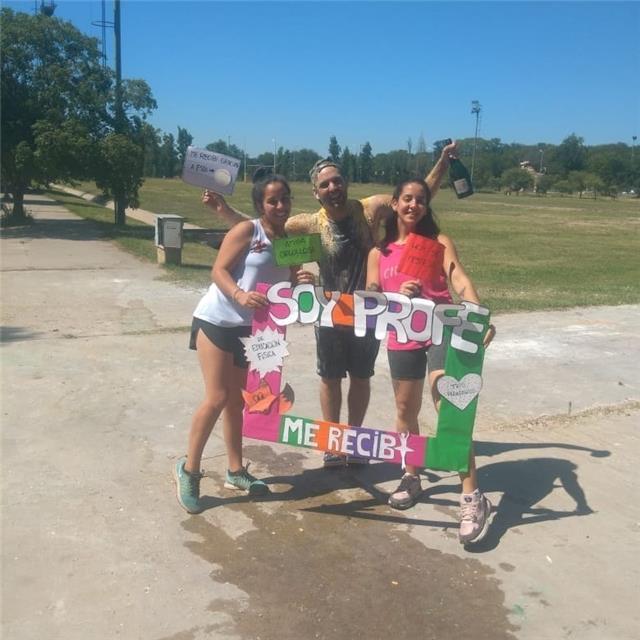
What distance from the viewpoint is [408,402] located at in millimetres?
3658

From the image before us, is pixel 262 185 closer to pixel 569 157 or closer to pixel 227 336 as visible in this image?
pixel 227 336

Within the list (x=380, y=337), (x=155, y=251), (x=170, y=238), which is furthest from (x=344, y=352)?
(x=155, y=251)

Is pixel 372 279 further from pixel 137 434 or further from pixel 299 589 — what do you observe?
pixel 137 434

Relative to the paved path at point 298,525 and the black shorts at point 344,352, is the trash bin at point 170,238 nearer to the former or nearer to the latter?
the paved path at point 298,525

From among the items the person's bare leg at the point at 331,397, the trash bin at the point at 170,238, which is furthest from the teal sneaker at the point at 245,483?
the trash bin at the point at 170,238

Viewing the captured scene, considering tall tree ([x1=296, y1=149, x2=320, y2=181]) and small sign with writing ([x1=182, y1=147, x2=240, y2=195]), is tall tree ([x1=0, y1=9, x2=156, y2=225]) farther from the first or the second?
small sign with writing ([x1=182, y1=147, x2=240, y2=195])

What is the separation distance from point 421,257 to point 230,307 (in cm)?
98

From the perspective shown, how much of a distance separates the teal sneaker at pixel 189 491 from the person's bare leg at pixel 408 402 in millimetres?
1088

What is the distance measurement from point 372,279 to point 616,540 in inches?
68.9

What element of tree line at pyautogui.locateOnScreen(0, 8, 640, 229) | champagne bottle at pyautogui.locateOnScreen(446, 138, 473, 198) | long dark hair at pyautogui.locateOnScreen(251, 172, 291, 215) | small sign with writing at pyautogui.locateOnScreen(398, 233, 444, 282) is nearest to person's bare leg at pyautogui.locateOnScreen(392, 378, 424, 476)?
small sign with writing at pyautogui.locateOnScreen(398, 233, 444, 282)

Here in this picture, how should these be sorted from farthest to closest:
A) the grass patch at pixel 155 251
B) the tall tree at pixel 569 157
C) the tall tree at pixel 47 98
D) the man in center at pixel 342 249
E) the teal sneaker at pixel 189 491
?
the tall tree at pixel 569 157, the tall tree at pixel 47 98, the grass patch at pixel 155 251, the man in center at pixel 342 249, the teal sneaker at pixel 189 491

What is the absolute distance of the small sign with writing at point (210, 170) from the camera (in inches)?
140

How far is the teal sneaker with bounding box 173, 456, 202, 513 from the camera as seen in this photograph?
11.8 ft

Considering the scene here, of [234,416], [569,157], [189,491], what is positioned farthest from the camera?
[569,157]
